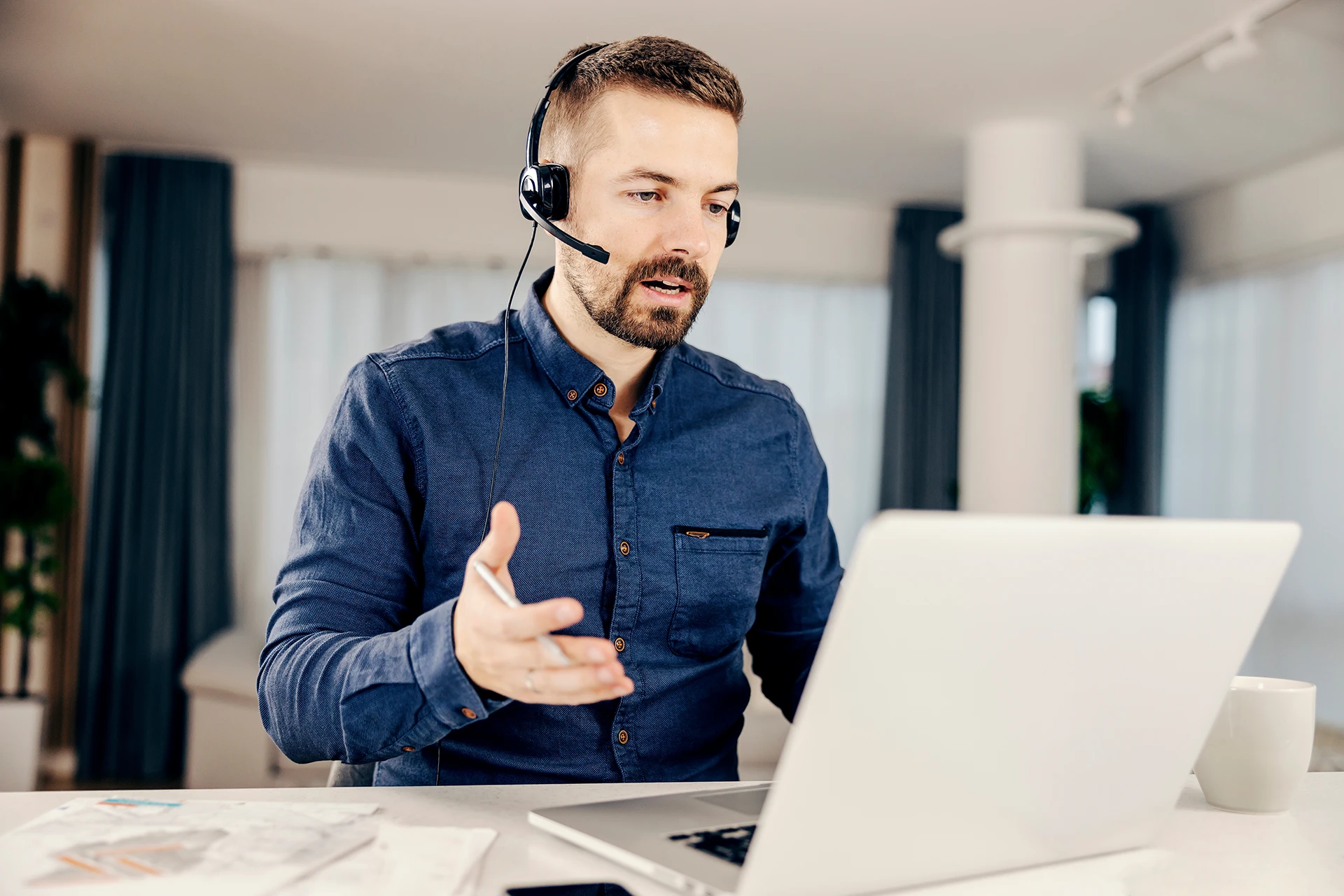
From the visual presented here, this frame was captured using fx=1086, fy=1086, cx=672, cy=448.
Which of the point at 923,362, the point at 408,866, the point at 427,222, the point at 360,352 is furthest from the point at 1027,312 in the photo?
the point at 408,866

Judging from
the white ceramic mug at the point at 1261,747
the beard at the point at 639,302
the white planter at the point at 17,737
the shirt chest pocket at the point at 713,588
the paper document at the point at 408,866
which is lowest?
the white planter at the point at 17,737

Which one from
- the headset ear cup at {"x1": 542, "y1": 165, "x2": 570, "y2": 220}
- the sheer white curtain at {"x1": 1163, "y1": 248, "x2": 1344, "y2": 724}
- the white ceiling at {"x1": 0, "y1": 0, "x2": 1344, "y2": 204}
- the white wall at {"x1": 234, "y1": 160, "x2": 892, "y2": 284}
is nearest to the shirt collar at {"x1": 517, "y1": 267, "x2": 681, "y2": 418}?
the headset ear cup at {"x1": 542, "y1": 165, "x2": 570, "y2": 220}

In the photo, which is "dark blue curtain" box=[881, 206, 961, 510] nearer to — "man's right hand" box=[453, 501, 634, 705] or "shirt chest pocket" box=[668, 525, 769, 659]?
"shirt chest pocket" box=[668, 525, 769, 659]

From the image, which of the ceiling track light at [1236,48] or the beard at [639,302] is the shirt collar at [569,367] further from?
the ceiling track light at [1236,48]

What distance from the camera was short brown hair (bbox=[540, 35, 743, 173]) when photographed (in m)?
1.15

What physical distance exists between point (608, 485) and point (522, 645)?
0.52 metres

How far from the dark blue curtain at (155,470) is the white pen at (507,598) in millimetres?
4296

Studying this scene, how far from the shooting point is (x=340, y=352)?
4.86 m

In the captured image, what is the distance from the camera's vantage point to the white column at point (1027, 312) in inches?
162

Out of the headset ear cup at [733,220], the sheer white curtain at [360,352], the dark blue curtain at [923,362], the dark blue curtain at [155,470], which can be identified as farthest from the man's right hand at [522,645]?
the dark blue curtain at [923,362]

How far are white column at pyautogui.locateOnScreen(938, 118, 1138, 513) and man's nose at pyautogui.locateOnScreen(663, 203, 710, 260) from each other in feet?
10.5

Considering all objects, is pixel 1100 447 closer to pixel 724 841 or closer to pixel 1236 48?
pixel 1236 48

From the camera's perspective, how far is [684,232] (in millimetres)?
1156

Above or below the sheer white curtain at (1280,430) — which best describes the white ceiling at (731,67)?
above
